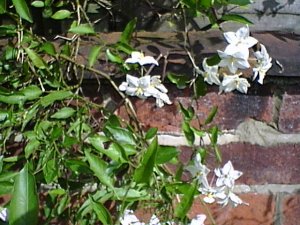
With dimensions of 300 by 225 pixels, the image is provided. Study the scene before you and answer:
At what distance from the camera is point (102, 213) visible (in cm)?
83

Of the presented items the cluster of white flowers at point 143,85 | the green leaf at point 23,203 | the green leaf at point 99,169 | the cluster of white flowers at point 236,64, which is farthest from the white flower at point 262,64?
the green leaf at point 23,203

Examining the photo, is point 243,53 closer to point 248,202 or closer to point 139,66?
point 139,66

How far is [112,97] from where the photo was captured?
0.98m

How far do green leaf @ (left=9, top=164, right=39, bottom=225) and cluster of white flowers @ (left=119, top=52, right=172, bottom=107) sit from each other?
29cm

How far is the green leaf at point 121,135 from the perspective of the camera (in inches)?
35.7

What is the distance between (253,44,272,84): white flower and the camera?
3.00 feet

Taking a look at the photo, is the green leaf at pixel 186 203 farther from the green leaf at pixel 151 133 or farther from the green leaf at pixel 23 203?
the green leaf at pixel 23 203

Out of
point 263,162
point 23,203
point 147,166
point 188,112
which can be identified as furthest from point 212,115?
point 23,203

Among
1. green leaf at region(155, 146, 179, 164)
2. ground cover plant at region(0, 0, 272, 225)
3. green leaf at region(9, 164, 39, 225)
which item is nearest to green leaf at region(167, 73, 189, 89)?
ground cover plant at region(0, 0, 272, 225)

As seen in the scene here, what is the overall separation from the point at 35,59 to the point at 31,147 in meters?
0.11

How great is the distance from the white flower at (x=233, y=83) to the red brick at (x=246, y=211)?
0.59ft

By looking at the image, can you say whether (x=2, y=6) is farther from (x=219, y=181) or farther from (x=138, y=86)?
(x=219, y=181)

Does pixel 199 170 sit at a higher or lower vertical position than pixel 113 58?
lower

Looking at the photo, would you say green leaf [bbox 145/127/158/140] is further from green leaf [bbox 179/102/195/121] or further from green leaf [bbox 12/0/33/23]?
green leaf [bbox 12/0/33/23]
